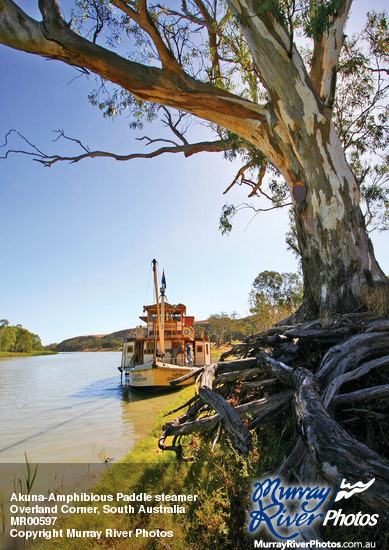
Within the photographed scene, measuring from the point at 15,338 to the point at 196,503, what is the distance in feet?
296

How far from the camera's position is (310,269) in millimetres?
3900

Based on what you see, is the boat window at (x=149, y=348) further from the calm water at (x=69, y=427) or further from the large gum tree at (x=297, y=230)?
the large gum tree at (x=297, y=230)

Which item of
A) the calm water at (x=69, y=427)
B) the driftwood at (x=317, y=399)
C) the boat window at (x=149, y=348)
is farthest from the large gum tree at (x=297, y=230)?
the boat window at (x=149, y=348)

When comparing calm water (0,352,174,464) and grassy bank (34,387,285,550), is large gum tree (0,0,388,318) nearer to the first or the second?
grassy bank (34,387,285,550)

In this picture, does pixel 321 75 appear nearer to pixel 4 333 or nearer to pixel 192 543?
pixel 192 543

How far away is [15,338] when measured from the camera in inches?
3083

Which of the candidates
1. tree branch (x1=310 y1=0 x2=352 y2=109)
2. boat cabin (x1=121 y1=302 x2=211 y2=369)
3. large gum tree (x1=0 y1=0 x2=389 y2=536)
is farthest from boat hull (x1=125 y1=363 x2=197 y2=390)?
tree branch (x1=310 y1=0 x2=352 y2=109)

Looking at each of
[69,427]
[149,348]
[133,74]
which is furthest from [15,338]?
[133,74]

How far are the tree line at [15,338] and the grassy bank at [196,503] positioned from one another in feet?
276

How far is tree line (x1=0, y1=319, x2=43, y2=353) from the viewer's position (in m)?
74.3

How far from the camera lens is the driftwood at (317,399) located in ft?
4.62

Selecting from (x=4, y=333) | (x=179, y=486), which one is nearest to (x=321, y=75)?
(x=179, y=486)

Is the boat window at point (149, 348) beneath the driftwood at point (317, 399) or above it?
beneath

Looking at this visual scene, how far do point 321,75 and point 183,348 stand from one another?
51.7 feet
